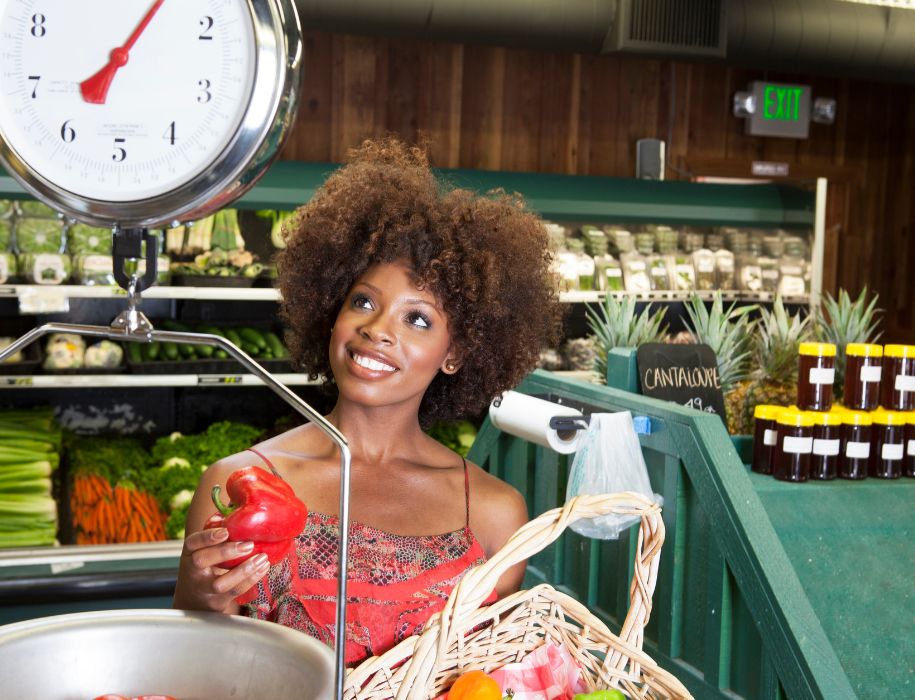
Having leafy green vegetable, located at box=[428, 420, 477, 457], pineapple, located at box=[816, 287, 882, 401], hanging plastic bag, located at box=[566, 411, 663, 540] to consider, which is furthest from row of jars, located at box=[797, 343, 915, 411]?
leafy green vegetable, located at box=[428, 420, 477, 457]

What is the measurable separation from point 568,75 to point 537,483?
4.42m

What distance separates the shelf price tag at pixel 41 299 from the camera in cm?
Result: 407

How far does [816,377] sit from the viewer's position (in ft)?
8.89

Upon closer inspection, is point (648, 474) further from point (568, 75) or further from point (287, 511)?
point (568, 75)

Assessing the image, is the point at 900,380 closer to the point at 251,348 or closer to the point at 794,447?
the point at 794,447

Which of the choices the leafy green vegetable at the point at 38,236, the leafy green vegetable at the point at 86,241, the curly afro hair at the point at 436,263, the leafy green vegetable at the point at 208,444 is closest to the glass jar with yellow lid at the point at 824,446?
the curly afro hair at the point at 436,263

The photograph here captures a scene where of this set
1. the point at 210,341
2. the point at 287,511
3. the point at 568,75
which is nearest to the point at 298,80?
the point at 210,341

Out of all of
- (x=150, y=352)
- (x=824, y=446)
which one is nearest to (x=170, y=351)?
(x=150, y=352)

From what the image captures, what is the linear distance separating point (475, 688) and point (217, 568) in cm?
41

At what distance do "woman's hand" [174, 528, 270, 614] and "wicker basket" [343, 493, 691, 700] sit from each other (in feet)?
0.84

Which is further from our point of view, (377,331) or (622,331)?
(622,331)

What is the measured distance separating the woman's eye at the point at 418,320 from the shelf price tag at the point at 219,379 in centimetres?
273

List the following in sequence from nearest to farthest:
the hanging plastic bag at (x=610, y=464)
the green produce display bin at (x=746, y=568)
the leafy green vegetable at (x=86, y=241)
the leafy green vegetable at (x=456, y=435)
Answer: the green produce display bin at (x=746, y=568), the hanging plastic bag at (x=610, y=464), the leafy green vegetable at (x=86, y=241), the leafy green vegetable at (x=456, y=435)

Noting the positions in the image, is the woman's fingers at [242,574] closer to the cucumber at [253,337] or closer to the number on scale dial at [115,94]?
the number on scale dial at [115,94]
